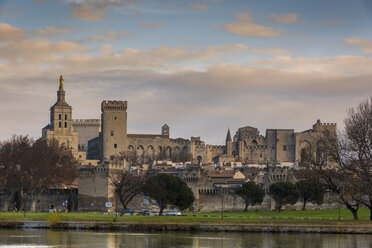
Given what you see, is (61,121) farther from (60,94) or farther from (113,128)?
(113,128)

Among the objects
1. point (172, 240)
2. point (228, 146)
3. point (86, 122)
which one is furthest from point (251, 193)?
point (86, 122)

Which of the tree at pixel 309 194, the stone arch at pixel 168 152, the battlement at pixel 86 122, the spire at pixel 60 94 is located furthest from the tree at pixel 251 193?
the battlement at pixel 86 122

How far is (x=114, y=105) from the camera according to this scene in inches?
6073

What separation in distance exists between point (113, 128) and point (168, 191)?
2805 inches

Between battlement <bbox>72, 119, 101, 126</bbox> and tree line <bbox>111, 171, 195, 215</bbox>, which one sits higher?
battlement <bbox>72, 119, 101, 126</bbox>

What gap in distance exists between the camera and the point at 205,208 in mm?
93000

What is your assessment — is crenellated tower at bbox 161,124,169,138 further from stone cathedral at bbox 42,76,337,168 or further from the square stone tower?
the square stone tower

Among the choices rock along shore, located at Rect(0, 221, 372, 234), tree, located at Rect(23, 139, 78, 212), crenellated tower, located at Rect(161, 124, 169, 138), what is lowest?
rock along shore, located at Rect(0, 221, 372, 234)

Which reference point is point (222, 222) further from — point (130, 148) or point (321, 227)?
point (130, 148)

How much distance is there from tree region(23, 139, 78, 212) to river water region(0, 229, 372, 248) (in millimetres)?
26205

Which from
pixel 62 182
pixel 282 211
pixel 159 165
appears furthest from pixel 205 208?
pixel 159 165

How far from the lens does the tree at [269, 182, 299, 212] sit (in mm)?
89562

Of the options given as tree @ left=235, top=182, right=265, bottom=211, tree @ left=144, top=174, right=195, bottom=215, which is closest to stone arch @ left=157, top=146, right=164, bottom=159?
tree @ left=235, top=182, right=265, bottom=211

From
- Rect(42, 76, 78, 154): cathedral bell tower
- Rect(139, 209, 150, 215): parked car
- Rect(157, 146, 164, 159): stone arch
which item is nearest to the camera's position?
Rect(139, 209, 150, 215): parked car
